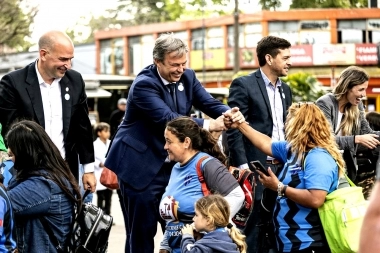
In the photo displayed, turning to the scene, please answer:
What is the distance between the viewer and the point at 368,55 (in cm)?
6912

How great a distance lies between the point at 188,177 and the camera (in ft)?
22.0

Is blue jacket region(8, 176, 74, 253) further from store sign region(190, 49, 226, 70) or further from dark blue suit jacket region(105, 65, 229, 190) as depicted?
store sign region(190, 49, 226, 70)

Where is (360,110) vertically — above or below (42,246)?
above

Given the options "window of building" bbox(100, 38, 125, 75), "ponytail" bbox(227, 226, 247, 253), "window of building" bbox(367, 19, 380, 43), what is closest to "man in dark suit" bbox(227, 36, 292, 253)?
"ponytail" bbox(227, 226, 247, 253)

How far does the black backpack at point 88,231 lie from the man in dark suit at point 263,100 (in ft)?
5.89

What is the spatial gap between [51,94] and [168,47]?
3.80ft

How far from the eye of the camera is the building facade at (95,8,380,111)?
6888cm

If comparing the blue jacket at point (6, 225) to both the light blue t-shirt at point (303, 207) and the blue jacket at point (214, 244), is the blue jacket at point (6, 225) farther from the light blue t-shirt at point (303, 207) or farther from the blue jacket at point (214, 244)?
the light blue t-shirt at point (303, 207)

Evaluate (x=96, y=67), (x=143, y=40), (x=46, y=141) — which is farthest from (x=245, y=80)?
(x=96, y=67)

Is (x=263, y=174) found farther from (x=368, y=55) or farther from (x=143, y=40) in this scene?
(x=143, y=40)

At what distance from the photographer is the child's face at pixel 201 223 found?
6.27 meters

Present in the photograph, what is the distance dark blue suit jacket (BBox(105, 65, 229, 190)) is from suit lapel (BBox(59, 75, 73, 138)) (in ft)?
1.62

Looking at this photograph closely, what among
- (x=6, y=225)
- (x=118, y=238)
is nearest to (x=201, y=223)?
(x=6, y=225)

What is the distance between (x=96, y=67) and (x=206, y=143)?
264 feet
